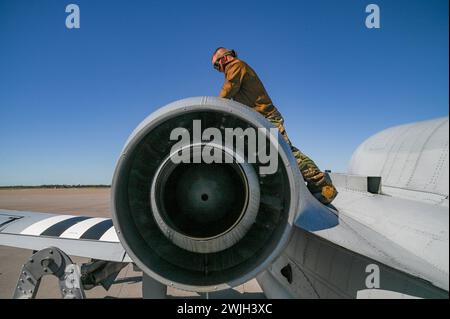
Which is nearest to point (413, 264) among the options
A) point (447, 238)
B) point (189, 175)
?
point (447, 238)

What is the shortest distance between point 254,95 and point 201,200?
1410 mm

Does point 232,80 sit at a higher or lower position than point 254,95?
higher

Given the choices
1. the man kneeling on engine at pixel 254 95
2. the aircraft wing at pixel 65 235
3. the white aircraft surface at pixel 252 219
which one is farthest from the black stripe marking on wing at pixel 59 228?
the man kneeling on engine at pixel 254 95

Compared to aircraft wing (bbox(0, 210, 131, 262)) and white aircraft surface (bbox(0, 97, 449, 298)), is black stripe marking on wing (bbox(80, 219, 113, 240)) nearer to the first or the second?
aircraft wing (bbox(0, 210, 131, 262))

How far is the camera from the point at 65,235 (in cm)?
386

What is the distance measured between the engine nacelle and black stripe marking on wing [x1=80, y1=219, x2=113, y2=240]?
230cm

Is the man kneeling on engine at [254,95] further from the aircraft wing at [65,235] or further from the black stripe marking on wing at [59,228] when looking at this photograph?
the black stripe marking on wing at [59,228]

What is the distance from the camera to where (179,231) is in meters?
1.82

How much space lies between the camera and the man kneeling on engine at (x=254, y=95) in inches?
102

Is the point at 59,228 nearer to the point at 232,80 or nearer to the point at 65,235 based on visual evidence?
the point at 65,235

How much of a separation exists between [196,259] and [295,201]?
2.71 ft

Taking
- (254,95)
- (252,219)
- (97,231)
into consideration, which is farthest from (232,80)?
(97,231)

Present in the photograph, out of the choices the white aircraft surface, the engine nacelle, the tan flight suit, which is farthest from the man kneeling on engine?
the engine nacelle
